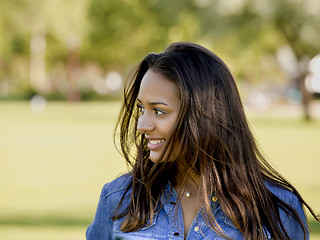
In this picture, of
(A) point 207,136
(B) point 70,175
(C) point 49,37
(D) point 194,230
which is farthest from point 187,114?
(C) point 49,37

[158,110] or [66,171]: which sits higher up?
[158,110]

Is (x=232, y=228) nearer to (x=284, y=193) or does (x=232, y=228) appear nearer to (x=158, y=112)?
(x=284, y=193)

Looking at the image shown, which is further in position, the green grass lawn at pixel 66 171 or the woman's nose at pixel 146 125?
the green grass lawn at pixel 66 171

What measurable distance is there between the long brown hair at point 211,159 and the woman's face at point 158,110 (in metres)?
0.03

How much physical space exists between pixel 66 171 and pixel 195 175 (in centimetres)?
865

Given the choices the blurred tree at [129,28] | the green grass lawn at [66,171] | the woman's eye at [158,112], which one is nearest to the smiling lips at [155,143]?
the woman's eye at [158,112]

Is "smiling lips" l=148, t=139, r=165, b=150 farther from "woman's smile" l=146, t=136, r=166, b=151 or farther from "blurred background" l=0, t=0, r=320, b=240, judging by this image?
"blurred background" l=0, t=0, r=320, b=240

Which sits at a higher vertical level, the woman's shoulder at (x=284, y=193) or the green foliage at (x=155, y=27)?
the green foliage at (x=155, y=27)

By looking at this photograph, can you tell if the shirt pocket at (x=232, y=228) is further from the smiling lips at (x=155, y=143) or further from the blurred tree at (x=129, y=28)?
the blurred tree at (x=129, y=28)

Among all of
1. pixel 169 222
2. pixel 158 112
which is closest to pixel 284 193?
pixel 169 222

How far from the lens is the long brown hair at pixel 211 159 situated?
6.78 ft

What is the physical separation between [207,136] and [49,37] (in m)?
51.1

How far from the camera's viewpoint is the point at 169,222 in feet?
6.86

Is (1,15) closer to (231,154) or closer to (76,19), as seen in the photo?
(76,19)
